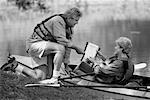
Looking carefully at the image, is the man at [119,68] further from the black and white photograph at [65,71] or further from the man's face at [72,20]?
the man's face at [72,20]

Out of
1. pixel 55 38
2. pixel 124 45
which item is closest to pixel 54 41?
pixel 55 38

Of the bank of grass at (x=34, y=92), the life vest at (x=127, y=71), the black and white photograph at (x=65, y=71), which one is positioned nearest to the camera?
the bank of grass at (x=34, y=92)

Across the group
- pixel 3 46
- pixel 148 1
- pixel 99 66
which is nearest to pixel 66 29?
pixel 99 66

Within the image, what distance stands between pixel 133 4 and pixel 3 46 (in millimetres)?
47336

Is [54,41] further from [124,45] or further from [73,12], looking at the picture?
[124,45]

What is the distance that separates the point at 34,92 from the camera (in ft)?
20.9

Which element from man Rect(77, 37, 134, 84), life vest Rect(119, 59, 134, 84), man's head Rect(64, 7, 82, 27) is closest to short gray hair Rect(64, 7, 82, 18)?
man's head Rect(64, 7, 82, 27)

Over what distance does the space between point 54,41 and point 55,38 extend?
0.16m

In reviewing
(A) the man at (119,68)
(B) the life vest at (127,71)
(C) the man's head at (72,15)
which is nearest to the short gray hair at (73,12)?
(C) the man's head at (72,15)

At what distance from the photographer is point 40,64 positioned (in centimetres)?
771

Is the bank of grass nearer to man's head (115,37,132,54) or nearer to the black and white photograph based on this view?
the black and white photograph

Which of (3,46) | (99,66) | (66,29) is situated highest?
(66,29)

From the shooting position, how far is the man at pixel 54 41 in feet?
24.3

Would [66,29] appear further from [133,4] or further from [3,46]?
[133,4]
